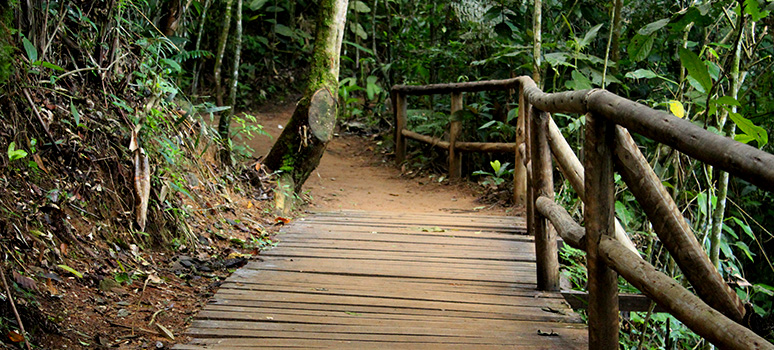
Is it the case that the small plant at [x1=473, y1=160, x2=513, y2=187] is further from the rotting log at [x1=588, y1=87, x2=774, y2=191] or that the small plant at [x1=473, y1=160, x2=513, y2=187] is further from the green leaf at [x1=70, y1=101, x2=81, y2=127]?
the rotting log at [x1=588, y1=87, x2=774, y2=191]

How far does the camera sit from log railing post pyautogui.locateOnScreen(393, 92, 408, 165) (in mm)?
9281

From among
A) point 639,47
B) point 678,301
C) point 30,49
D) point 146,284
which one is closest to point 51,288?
point 146,284

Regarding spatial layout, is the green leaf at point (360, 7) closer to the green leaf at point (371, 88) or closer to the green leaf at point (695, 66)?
the green leaf at point (371, 88)

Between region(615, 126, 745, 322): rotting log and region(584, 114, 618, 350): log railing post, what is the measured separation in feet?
0.20

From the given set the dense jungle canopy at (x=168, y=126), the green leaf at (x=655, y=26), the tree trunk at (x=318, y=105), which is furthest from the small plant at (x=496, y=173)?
the green leaf at (x=655, y=26)

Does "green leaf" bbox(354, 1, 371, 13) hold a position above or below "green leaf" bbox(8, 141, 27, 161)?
above

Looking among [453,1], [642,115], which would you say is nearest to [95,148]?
[642,115]

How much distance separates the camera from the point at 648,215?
5.99 feet

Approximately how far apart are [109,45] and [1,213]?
1.70 meters

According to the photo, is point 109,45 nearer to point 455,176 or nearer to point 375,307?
point 375,307

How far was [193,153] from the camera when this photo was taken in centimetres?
486

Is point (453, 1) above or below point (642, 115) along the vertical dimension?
above

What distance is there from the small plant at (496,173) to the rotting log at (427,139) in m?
0.74

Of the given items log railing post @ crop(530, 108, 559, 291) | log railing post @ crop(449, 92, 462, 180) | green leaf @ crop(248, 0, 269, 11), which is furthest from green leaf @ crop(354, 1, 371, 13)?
log railing post @ crop(530, 108, 559, 291)
